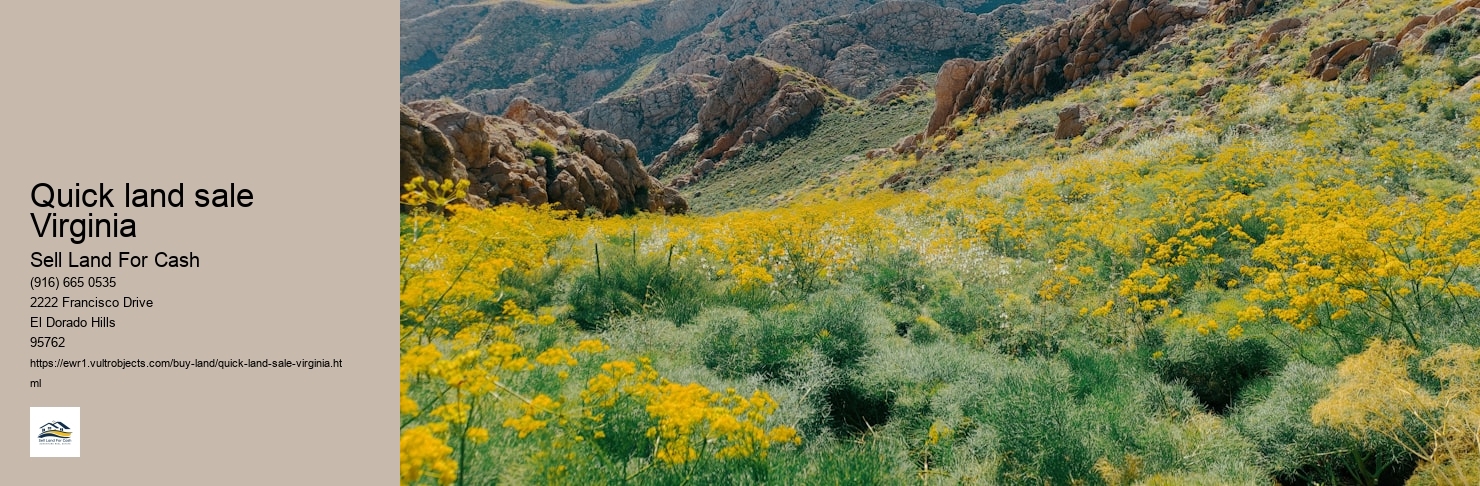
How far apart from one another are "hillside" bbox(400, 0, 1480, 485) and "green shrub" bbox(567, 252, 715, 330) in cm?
3

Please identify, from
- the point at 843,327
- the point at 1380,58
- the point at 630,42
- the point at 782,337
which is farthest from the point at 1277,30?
the point at 630,42

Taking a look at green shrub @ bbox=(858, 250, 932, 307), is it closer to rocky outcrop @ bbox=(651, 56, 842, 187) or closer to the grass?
the grass

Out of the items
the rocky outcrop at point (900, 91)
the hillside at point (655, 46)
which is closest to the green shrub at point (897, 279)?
the rocky outcrop at point (900, 91)

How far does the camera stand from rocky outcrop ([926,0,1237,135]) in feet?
93.7

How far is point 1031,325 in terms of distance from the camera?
16.9 feet

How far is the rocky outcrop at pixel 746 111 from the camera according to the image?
53.4m

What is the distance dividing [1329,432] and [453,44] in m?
138

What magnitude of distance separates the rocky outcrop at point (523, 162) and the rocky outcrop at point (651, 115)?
53638 mm

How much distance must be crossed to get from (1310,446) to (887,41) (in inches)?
3326
